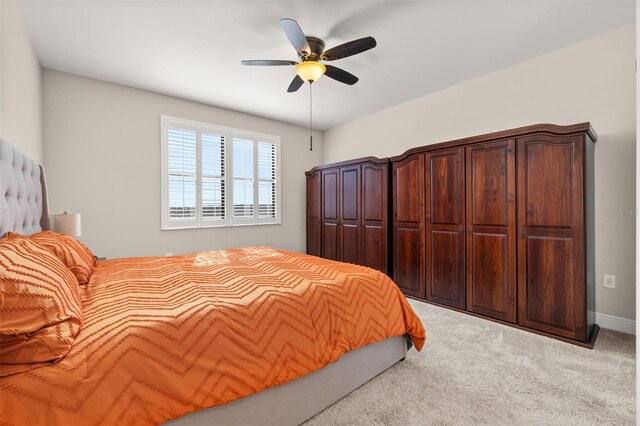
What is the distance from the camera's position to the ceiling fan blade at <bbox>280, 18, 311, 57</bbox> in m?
2.03

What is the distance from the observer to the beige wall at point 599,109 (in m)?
2.59

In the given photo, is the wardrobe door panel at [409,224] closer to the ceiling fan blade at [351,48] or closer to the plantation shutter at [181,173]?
the ceiling fan blade at [351,48]

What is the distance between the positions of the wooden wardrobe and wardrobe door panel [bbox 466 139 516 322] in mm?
1092

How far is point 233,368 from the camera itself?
1277mm

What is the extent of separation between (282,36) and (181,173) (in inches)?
95.3

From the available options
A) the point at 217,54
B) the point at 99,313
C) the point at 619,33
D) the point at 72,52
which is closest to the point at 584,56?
the point at 619,33

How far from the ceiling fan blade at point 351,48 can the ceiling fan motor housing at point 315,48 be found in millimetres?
113

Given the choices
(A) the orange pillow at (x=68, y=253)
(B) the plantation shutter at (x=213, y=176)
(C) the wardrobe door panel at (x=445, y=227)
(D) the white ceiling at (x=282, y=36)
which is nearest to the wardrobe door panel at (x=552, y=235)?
(C) the wardrobe door panel at (x=445, y=227)

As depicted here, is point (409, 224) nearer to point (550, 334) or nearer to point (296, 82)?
point (550, 334)

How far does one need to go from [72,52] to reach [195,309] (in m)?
3.21

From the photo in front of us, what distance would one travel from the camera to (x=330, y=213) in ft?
15.6

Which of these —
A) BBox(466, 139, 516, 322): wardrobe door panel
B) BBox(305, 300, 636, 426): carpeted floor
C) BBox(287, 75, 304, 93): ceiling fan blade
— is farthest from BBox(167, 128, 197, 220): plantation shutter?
BBox(466, 139, 516, 322): wardrobe door panel

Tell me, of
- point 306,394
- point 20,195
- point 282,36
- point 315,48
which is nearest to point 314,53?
point 315,48

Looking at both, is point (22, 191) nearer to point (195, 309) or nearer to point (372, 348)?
point (195, 309)
